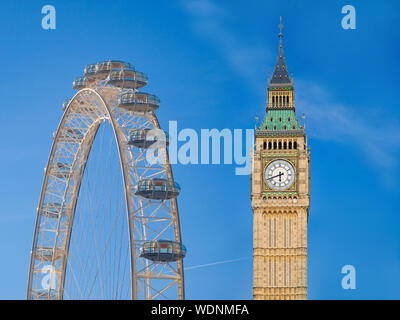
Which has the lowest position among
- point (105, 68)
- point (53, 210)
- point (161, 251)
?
point (161, 251)

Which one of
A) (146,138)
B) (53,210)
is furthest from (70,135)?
(146,138)

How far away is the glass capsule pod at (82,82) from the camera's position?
149m

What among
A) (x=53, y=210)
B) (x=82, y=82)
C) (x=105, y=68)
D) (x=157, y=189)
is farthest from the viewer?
(x=53, y=210)

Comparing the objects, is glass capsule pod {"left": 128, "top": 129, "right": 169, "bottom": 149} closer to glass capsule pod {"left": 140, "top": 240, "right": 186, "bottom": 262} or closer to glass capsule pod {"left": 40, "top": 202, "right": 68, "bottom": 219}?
glass capsule pod {"left": 140, "top": 240, "right": 186, "bottom": 262}

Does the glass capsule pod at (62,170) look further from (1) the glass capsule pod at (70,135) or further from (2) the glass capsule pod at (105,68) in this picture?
(2) the glass capsule pod at (105,68)

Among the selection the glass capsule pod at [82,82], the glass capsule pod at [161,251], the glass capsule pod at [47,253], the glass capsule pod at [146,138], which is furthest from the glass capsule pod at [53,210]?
the glass capsule pod at [161,251]

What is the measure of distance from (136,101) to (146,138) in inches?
188

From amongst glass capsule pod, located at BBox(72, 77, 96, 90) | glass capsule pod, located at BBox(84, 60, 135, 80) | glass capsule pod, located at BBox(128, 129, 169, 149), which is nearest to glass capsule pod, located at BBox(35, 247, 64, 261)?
glass capsule pod, located at BBox(72, 77, 96, 90)

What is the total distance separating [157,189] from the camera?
445 ft

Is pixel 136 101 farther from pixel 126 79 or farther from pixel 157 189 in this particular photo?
pixel 157 189

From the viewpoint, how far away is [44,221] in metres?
168

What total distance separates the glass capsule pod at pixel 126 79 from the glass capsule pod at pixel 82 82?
5616 mm
